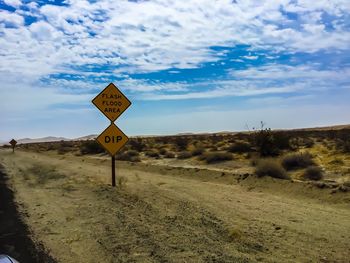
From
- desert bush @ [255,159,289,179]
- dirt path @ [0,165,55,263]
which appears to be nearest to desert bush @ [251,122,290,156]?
desert bush @ [255,159,289,179]

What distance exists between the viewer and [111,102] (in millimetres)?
19078


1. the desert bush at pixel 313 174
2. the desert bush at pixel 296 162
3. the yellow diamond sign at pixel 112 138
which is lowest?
the desert bush at pixel 313 174

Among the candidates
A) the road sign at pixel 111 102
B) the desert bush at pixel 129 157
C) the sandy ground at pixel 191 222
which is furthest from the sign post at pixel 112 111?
the desert bush at pixel 129 157

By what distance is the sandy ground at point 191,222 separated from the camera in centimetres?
841

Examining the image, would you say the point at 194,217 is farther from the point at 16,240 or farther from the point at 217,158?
the point at 217,158

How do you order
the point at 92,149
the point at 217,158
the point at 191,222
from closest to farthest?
1. the point at 191,222
2. the point at 217,158
3. the point at 92,149

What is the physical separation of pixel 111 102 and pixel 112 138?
4.75ft

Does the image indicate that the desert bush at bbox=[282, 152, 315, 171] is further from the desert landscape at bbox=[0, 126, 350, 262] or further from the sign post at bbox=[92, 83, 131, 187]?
the sign post at bbox=[92, 83, 131, 187]

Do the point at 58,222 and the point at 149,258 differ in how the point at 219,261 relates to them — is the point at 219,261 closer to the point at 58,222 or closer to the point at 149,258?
the point at 149,258

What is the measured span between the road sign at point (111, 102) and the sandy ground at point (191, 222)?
2896mm

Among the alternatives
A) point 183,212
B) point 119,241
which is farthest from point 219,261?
point 183,212

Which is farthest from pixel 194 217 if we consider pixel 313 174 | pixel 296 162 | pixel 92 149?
pixel 92 149

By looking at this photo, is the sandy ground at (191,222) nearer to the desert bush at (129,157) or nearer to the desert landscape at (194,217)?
the desert landscape at (194,217)

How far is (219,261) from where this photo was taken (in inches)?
305
